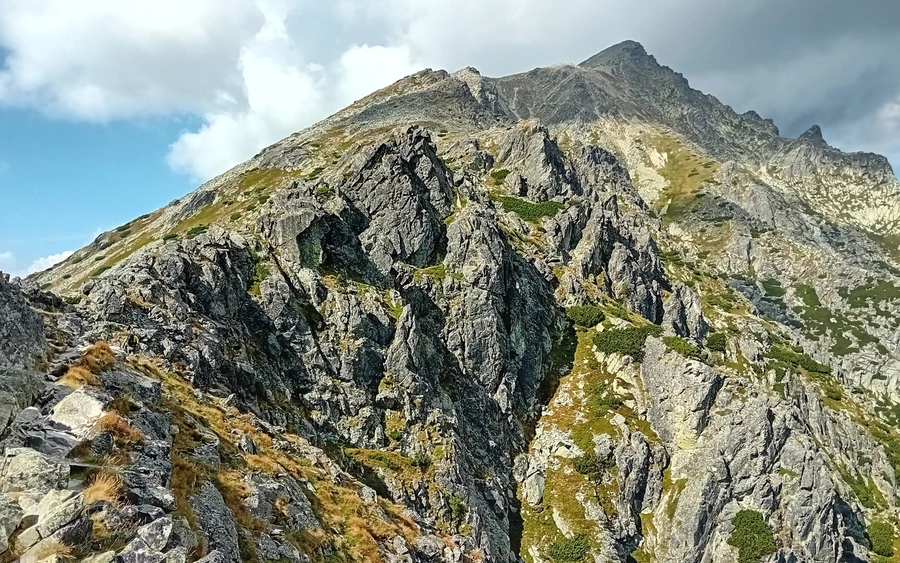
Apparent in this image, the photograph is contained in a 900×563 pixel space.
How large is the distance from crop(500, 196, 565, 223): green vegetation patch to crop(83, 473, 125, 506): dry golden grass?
86.3 metres

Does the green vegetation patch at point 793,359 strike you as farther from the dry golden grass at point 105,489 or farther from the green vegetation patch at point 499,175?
the dry golden grass at point 105,489

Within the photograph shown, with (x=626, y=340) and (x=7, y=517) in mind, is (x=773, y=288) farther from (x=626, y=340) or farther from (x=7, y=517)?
(x=7, y=517)

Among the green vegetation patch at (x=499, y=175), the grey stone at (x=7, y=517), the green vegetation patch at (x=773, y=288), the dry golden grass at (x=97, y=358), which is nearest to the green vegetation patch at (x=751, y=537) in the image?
the dry golden grass at (x=97, y=358)

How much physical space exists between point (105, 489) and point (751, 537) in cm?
5865

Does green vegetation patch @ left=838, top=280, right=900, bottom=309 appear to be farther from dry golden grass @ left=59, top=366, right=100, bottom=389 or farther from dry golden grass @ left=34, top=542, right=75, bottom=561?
dry golden grass @ left=34, top=542, right=75, bottom=561

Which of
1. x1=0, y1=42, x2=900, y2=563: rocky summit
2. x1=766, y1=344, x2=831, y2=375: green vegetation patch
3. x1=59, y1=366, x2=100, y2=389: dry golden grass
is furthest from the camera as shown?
x1=766, y1=344, x2=831, y2=375: green vegetation patch

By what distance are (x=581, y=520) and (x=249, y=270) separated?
41.1 m

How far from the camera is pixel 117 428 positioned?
14.6 metres

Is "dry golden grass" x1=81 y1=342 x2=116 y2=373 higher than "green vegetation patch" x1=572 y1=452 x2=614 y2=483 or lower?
lower

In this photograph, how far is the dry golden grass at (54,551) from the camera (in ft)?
31.9

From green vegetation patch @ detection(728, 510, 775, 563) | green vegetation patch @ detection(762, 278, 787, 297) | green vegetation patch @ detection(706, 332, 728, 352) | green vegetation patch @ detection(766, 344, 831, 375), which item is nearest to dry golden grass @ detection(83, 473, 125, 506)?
green vegetation patch @ detection(728, 510, 775, 563)

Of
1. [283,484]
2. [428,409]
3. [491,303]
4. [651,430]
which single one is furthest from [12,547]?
[651,430]

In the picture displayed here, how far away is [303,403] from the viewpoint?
45250 millimetres

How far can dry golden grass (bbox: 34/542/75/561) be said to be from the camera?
9.73 m
